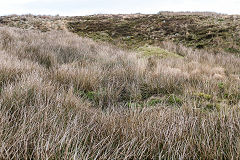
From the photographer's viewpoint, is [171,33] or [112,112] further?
[171,33]

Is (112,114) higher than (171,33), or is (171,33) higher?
(171,33)

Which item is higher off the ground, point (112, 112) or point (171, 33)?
point (171, 33)

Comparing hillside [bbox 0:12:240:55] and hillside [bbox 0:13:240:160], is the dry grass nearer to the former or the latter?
hillside [bbox 0:13:240:160]

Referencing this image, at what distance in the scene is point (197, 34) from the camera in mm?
13328

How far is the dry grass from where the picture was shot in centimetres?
120

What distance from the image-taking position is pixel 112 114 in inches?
76.4

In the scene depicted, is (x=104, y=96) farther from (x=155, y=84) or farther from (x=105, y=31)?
(x=105, y=31)

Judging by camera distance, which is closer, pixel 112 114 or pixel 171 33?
pixel 112 114

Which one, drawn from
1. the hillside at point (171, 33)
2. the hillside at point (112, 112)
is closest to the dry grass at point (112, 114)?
the hillside at point (112, 112)

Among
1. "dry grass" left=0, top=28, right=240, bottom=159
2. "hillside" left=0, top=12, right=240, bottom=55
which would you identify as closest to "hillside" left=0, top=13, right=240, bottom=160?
"dry grass" left=0, top=28, right=240, bottom=159

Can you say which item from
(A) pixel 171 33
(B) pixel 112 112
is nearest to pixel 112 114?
(B) pixel 112 112

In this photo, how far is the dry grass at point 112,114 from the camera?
120 cm

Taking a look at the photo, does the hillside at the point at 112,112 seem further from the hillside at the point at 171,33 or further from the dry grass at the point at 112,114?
the hillside at the point at 171,33

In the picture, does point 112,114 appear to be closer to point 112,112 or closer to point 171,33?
point 112,112
